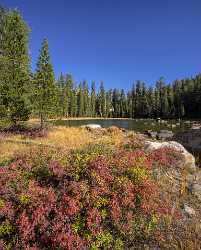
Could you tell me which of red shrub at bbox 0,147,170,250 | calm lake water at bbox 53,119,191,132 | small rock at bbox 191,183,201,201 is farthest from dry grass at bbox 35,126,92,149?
calm lake water at bbox 53,119,191,132

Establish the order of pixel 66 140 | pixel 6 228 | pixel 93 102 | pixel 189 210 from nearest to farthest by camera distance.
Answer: pixel 6 228 < pixel 189 210 < pixel 66 140 < pixel 93 102

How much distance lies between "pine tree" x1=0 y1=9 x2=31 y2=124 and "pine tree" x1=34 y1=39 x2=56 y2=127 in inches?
92.2

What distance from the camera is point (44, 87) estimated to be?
106ft

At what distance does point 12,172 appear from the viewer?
961 centimetres

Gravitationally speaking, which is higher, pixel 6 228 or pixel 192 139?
pixel 192 139

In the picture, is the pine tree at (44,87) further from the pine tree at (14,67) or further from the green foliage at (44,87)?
the pine tree at (14,67)

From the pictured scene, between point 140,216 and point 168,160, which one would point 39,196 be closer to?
→ point 140,216

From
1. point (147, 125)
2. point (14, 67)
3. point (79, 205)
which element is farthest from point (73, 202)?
point (147, 125)

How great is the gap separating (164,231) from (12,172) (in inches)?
198

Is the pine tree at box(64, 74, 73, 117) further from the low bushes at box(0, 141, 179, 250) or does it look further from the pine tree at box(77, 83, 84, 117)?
the low bushes at box(0, 141, 179, 250)

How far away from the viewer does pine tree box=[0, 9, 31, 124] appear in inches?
1081

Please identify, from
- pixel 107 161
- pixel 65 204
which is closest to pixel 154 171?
pixel 107 161

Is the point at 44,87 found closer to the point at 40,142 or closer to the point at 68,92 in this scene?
the point at 40,142

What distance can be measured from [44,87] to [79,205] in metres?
26.0
